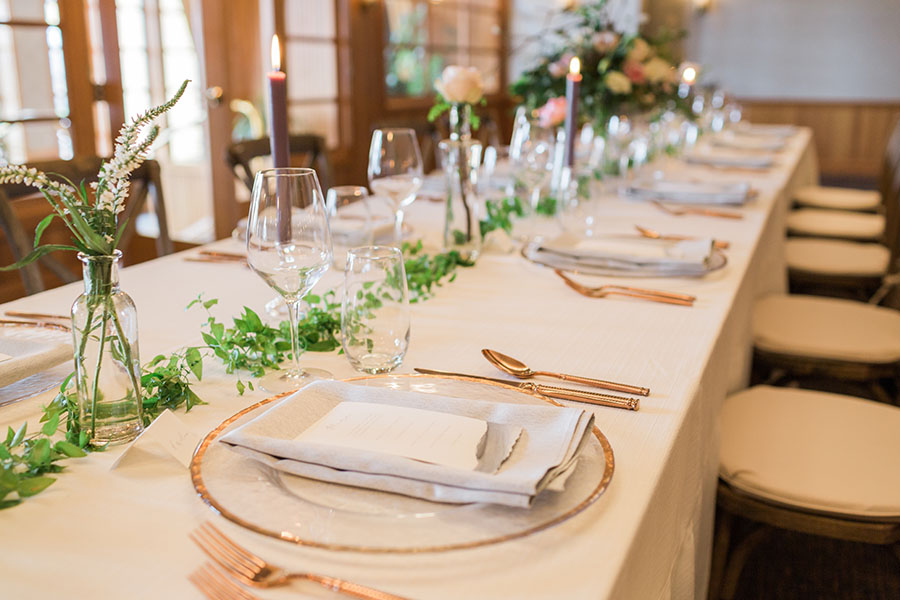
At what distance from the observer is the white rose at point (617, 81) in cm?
256

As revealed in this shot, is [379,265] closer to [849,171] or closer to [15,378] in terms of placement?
[15,378]

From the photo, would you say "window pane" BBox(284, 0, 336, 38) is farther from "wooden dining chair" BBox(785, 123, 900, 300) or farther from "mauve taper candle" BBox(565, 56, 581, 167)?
"mauve taper candle" BBox(565, 56, 581, 167)

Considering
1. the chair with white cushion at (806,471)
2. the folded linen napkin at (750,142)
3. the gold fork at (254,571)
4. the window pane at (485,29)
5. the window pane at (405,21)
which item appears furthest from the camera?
the window pane at (485,29)

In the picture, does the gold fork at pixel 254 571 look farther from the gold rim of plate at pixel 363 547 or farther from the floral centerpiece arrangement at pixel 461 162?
the floral centerpiece arrangement at pixel 461 162

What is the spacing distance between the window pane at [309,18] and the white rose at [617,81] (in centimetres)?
220

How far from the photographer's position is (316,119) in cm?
457

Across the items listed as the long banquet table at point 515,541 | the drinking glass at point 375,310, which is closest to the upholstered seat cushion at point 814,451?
the long banquet table at point 515,541

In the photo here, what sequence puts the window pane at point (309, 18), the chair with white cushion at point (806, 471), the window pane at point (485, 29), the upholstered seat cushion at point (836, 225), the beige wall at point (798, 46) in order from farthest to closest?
the beige wall at point (798, 46) < the window pane at point (485, 29) < the window pane at point (309, 18) < the upholstered seat cushion at point (836, 225) < the chair with white cushion at point (806, 471)

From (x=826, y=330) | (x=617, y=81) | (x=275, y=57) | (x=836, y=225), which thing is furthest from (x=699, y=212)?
(x=836, y=225)

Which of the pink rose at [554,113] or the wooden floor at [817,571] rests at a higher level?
the pink rose at [554,113]

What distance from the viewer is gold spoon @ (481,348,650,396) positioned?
936mm

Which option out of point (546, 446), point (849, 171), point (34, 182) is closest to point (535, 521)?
point (546, 446)

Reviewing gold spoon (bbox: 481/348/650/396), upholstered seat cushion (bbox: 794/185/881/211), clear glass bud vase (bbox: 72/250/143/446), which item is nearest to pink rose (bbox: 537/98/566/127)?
gold spoon (bbox: 481/348/650/396)

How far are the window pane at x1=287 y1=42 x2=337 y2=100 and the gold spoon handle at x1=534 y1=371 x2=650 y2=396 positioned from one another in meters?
3.60
